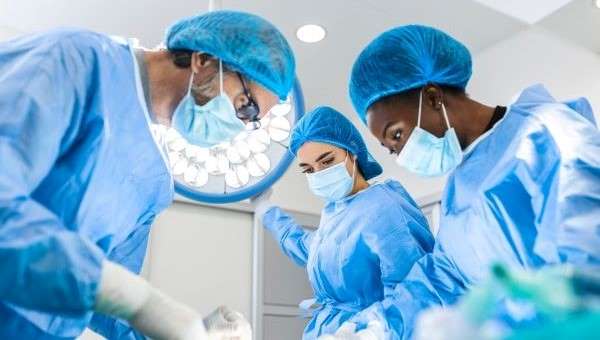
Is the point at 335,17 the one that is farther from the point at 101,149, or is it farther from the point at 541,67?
the point at 101,149

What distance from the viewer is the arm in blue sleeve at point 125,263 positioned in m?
1.32

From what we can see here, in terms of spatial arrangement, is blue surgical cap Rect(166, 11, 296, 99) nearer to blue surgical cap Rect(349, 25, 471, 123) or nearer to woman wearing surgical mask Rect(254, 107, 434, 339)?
blue surgical cap Rect(349, 25, 471, 123)

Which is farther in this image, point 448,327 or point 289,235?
point 289,235

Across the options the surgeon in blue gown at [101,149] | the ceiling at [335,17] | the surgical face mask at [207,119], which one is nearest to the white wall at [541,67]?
the ceiling at [335,17]

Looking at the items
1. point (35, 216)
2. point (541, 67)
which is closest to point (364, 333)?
point (35, 216)

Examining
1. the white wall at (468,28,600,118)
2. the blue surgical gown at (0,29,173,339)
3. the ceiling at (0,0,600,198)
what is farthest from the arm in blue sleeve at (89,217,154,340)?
the white wall at (468,28,600,118)

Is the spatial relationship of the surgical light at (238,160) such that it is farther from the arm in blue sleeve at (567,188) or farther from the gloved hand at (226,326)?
the arm in blue sleeve at (567,188)

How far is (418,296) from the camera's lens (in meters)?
1.52

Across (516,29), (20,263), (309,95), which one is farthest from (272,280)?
(20,263)

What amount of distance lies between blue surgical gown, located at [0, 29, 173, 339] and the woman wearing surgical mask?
755 millimetres

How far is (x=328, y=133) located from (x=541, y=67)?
3.92ft

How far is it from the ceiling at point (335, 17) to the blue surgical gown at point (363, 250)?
833 millimetres

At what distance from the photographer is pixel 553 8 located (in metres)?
2.45

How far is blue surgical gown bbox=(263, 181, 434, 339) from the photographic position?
1.77 m
